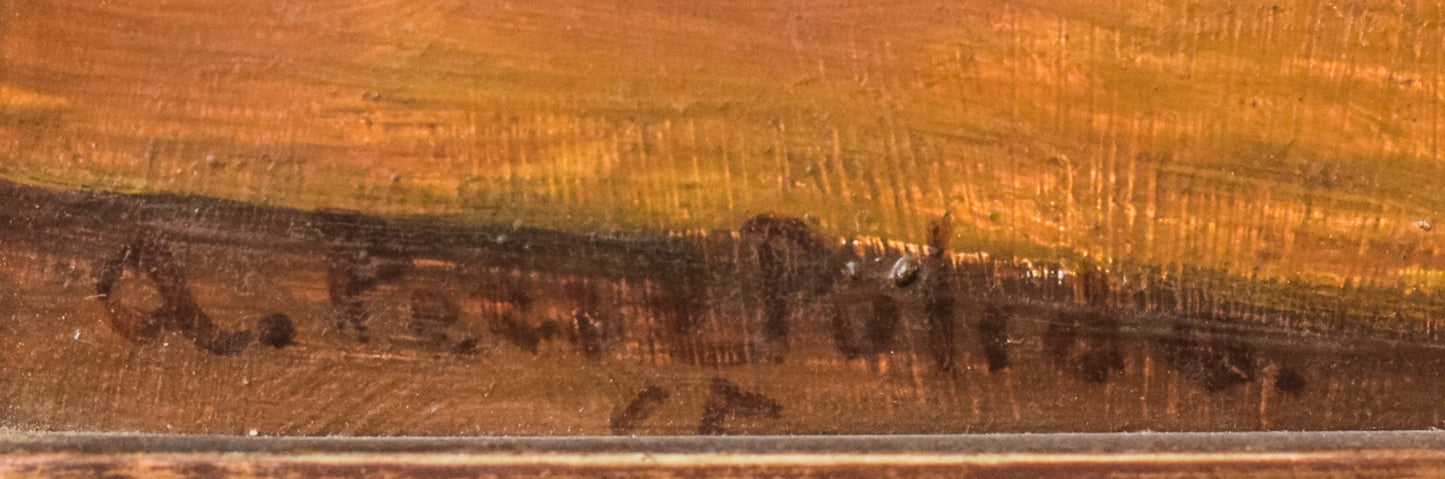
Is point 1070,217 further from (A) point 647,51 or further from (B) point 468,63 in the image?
(B) point 468,63

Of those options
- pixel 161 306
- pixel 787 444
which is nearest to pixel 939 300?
pixel 787 444

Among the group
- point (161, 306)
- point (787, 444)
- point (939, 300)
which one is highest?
point (161, 306)

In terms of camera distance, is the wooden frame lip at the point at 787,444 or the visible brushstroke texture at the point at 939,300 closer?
the wooden frame lip at the point at 787,444

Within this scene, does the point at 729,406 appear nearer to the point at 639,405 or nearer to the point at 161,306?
the point at 639,405

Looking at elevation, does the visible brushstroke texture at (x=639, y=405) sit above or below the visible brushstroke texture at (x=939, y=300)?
below

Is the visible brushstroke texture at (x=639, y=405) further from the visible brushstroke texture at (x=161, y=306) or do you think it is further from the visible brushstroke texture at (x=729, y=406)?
the visible brushstroke texture at (x=161, y=306)

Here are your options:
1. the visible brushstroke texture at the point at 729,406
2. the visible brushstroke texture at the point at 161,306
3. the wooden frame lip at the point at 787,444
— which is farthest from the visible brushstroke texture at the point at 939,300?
the visible brushstroke texture at the point at 161,306

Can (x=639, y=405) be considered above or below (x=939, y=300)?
below

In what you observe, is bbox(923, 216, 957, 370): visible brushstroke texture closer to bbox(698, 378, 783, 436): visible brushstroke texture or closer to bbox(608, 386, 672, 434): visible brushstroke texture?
bbox(698, 378, 783, 436): visible brushstroke texture

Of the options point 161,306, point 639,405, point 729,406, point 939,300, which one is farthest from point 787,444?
point 161,306
